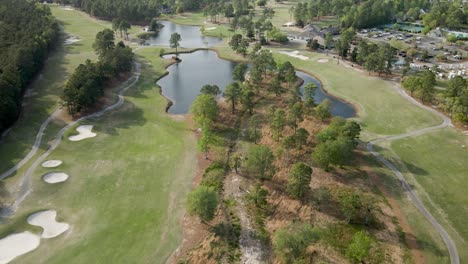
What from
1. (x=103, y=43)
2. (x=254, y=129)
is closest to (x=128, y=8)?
(x=103, y=43)

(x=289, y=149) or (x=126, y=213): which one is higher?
(x=289, y=149)

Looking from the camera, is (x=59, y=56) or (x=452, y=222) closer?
(x=452, y=222)

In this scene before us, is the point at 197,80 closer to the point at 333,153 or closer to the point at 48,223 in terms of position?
the point at 333,153

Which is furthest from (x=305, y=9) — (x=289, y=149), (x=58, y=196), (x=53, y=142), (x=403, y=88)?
(x=58, y=196)

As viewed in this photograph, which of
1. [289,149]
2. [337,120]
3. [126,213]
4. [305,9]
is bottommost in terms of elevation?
[126,213]

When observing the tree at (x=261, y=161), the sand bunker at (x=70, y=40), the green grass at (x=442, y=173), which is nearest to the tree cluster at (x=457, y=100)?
the green grass at (x=442, y=173)

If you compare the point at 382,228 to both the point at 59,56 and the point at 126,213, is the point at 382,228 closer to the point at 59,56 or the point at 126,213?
the point at 126,213
